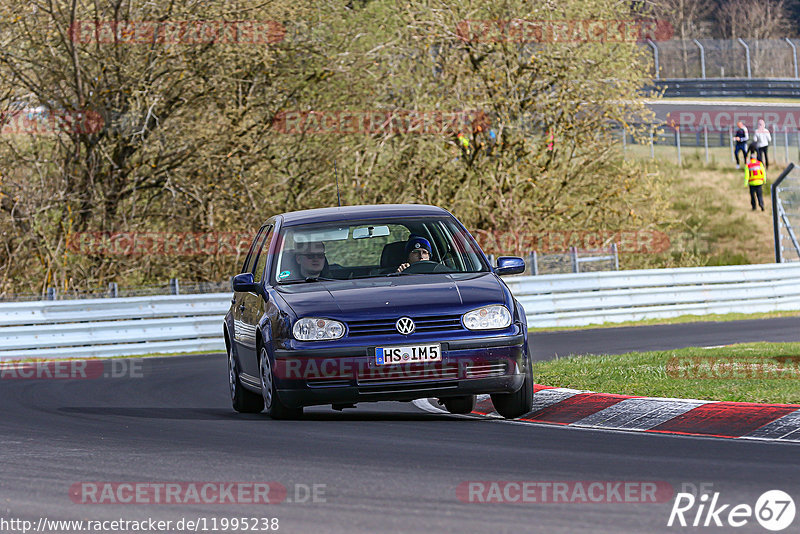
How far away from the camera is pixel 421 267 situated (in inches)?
405

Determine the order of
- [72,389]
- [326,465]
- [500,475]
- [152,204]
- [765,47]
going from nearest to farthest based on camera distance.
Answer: [500,475], [326,465], [72,389], [152,204], [765,47]

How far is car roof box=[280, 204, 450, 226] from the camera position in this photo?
10.7m

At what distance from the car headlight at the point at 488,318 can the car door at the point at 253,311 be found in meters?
1.74

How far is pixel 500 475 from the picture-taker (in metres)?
6.71

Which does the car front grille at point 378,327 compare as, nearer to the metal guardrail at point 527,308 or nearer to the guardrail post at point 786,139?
the metal guardrail at point 527,308

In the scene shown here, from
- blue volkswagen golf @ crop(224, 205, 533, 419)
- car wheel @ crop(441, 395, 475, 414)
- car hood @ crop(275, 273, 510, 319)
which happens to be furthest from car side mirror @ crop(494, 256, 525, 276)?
car wheel @ crop(441, 395, 475, 414)

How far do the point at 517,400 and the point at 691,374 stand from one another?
96.3 inches

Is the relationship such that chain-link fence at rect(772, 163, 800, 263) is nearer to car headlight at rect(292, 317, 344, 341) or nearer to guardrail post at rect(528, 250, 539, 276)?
guardrail post at rect(528, 250, 539, 276)

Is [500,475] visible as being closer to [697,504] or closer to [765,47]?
[697,504]

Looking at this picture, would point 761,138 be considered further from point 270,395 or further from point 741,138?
point 270,395

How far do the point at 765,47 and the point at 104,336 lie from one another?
5561 centimetres

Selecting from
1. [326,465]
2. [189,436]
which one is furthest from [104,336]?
[326,465]

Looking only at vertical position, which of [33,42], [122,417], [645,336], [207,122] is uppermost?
[33,42]

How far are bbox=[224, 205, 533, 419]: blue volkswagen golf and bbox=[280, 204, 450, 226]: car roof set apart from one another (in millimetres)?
230
